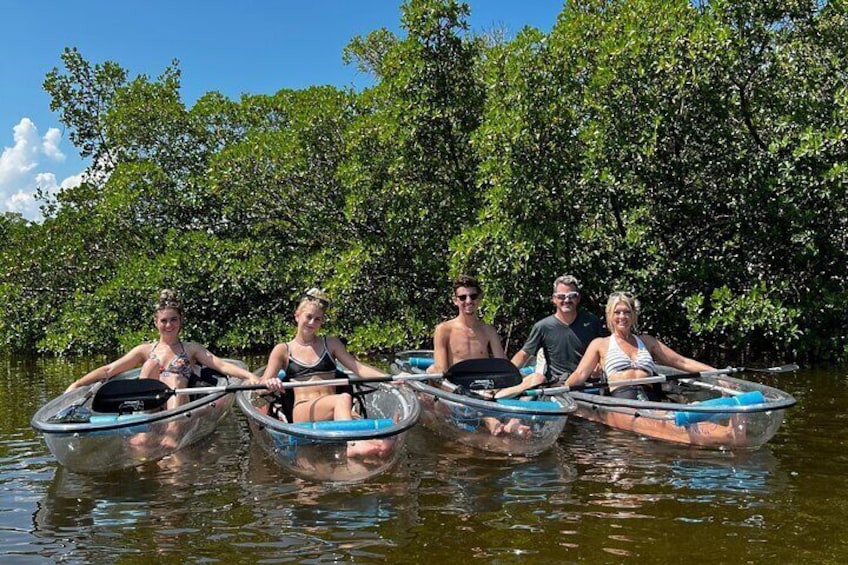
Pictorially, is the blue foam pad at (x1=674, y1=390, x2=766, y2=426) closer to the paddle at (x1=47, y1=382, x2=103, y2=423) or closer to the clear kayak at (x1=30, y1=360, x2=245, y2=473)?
the clear kayak at (x1=30, y1=360, x2=245, y2=473)

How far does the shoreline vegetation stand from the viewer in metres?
10.8

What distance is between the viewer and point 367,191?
529 inches

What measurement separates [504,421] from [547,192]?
643cm

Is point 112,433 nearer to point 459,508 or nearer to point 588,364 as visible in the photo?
point 459,508

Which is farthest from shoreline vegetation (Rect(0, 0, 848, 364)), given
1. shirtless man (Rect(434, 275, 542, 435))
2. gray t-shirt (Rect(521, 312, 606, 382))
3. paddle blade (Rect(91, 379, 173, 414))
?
paddle blade (Rect(91, 379, 173, 414))

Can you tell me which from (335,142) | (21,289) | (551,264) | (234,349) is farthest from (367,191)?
(21,289)

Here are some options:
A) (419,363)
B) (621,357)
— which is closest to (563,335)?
(621,357)

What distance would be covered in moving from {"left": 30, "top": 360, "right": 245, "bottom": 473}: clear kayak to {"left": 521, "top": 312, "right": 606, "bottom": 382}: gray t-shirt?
3372mm

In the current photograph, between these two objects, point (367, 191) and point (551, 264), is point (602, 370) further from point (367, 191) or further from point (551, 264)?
point (367, 191)

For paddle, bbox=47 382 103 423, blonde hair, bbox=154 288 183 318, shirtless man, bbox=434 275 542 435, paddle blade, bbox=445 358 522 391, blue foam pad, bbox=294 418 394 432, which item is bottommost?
blue foam pad, bbox=294 418 394 432

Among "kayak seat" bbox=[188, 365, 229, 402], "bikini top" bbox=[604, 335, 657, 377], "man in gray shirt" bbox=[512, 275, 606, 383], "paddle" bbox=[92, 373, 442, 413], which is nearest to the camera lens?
"paddle" bbox=[92, 373, 442, 413]

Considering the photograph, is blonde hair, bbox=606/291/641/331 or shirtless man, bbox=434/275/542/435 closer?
blonde hair, bbox=606/291/641/331

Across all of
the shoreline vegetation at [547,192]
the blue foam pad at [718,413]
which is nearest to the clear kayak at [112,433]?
the blue foam pad at [718,413]

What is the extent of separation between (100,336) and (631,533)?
15.1m
